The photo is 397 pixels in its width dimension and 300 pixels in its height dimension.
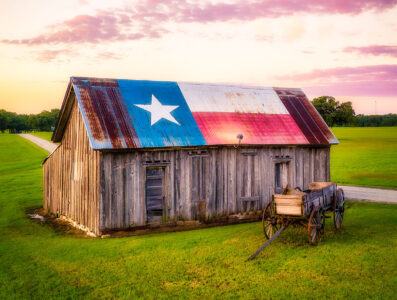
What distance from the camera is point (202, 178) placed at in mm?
16969

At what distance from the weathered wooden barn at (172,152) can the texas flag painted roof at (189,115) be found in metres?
0.05

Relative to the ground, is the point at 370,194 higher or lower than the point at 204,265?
lower

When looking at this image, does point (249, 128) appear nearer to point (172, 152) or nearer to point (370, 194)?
point (172, 152)

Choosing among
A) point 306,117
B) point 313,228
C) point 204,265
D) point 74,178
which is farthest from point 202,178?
point 306,117

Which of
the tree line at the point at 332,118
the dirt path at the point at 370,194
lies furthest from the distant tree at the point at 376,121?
the dirt path at the point at 370,194

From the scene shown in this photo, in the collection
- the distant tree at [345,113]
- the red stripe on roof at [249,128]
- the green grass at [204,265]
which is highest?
the distant tree at [345,113]

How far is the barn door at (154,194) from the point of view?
51.8 feet

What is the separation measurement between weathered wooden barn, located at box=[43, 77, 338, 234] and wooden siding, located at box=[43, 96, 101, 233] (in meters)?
0.05

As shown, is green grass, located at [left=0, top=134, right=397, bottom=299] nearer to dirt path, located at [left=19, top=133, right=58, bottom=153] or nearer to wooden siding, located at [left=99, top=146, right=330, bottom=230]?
wooden siding, located at [left=99, top=146, right=330, bottom=230]

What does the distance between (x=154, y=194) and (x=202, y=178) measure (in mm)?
2353

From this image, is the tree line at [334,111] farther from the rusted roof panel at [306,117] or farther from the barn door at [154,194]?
the barn door at [154,194]

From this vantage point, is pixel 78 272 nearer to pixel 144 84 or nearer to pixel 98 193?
pixel 98 193

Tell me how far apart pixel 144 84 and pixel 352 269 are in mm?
12673

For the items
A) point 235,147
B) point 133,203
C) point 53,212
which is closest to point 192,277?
point 133,203
